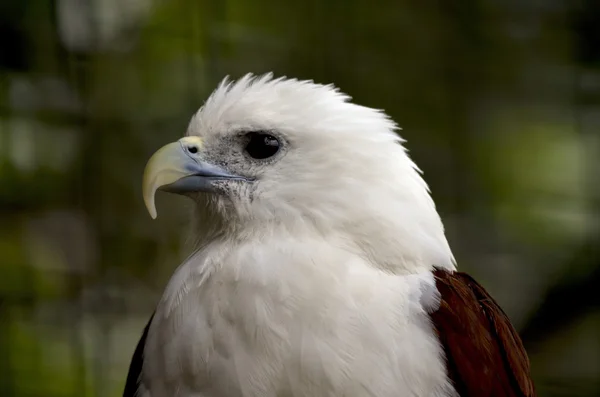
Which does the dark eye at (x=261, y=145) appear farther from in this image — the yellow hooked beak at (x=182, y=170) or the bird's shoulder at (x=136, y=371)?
the bird's shoulder at (x=136, y=371)

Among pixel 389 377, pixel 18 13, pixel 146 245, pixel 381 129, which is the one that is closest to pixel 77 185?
pixel 146 245

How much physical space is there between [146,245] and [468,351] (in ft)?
4.60

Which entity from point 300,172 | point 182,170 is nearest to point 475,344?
point 300,172

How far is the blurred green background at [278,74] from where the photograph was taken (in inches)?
82.5

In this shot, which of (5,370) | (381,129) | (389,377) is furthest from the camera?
(5,370)

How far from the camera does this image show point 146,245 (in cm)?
218

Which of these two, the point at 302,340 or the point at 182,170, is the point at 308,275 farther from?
the point at 182,170

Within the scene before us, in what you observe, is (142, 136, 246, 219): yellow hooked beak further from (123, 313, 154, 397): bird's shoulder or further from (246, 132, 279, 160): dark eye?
(123, 313, 154, 397): bird's shoulder

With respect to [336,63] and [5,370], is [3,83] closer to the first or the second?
[5,370]

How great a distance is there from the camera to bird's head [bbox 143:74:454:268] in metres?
1.02

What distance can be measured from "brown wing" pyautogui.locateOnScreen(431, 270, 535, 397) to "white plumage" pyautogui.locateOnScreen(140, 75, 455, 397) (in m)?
0.02

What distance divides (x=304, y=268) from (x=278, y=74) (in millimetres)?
1327

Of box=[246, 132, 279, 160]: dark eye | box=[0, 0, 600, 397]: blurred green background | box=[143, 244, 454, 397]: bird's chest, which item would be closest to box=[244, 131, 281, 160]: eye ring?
box=[246, 132, 279, 160]: dark eye

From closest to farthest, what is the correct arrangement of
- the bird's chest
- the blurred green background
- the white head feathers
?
the bird's chest < the white head feathers < the blurred green background
